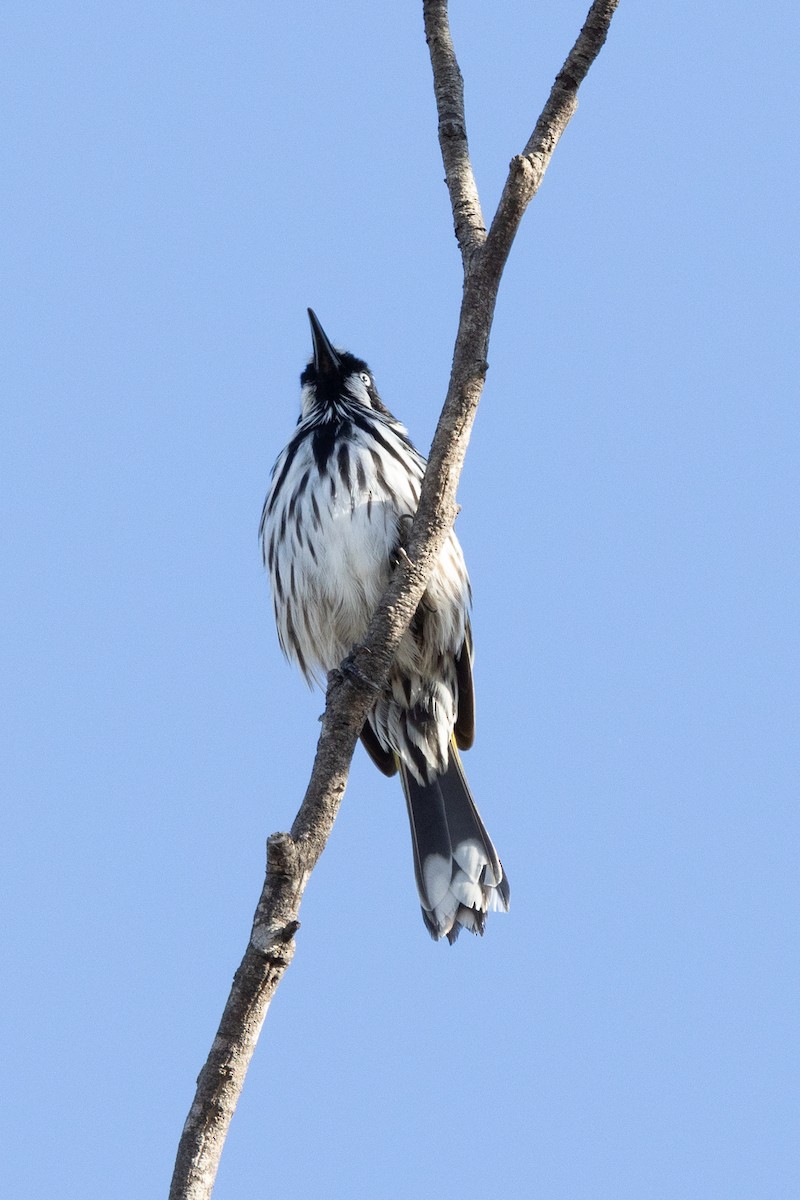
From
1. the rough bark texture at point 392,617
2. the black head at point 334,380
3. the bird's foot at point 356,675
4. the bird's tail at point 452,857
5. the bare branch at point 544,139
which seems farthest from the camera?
the black head at point 334,380

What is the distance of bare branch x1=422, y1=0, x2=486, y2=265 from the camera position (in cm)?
563

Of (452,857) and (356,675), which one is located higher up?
(452,857)

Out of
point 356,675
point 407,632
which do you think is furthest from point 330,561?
point 356,675

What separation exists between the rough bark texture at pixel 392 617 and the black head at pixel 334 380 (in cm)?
227

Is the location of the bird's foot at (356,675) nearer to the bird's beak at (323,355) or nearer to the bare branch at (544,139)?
the bare branch at (544,139)

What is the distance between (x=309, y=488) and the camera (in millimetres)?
7125

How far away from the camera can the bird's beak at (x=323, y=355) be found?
818cm

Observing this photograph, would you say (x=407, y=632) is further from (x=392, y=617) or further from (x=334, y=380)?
(x=334, y=380)

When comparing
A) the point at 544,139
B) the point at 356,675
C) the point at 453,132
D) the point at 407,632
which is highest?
the point at 453,132

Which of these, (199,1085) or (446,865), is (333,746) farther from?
(446,865)

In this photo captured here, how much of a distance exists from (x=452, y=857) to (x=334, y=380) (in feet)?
9.27

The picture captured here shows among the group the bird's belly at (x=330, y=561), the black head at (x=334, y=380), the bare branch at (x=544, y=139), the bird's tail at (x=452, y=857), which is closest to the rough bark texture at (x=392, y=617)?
the bare branch at (x=544, y=139)

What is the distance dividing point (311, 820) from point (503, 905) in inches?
101

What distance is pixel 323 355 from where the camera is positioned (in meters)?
8.21
